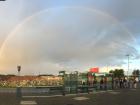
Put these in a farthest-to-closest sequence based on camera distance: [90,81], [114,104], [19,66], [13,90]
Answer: [90,81]
[13,90]
[19,66]
[114,104]

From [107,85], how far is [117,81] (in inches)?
229

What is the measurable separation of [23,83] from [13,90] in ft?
31.6

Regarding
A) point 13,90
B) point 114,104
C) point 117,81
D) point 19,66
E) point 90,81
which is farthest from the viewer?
point 117,81

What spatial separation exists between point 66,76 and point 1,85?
16.0 metres

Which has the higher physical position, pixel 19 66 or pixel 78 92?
pixel 19 66

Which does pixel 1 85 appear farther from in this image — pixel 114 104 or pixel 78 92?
pixel 114 104

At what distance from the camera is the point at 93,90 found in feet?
184

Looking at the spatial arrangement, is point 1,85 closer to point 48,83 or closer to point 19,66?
point 48,83

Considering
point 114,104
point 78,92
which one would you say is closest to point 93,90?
point 78,92

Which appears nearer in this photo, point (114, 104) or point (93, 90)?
point (114, 104)

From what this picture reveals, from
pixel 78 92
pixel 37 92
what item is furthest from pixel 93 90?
pixel 37 92

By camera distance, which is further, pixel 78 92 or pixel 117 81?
pixel 117 81

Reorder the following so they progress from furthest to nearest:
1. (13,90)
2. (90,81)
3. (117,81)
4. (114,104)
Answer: (117,81) < (90,81) < (13,90) < (114,104)

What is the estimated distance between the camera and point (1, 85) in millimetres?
64812
